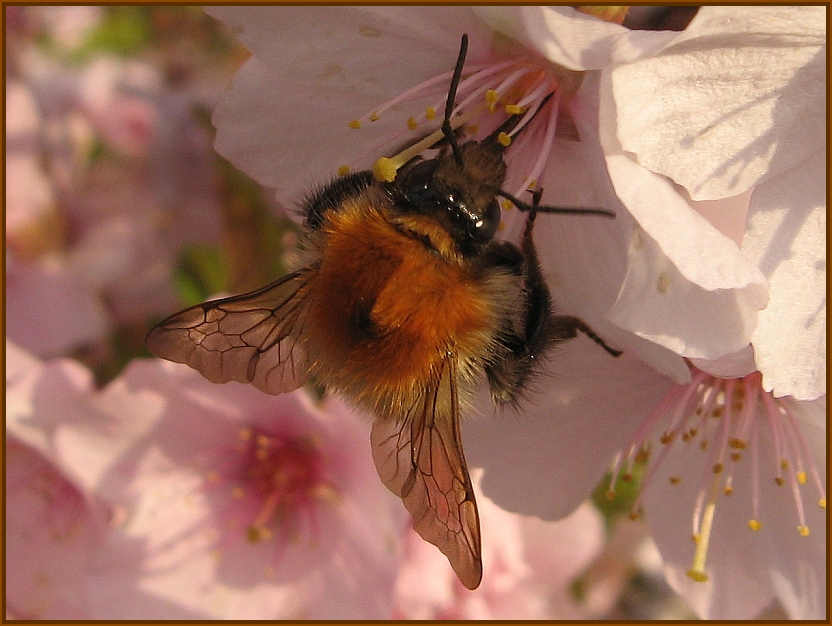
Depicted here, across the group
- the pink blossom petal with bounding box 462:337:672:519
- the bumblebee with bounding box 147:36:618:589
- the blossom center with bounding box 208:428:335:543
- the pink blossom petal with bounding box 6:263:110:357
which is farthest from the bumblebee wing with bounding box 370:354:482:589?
the pink blossom petal with bounding box 6:263:110:357

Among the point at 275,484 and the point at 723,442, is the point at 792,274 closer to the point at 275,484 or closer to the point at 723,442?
the point at 723,442

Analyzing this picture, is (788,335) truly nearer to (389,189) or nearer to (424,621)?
(389,189)

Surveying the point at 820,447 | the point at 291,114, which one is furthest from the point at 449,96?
the point at 820,447

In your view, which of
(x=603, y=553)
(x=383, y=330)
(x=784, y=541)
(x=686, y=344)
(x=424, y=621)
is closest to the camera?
(x=686, y=344)

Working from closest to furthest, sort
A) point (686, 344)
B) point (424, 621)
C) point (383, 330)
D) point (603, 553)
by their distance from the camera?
1. point (686, 344)
2. point (383, 330)
3. point (424, 621)
4. point (603, 553)

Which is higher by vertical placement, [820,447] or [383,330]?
[383,330]

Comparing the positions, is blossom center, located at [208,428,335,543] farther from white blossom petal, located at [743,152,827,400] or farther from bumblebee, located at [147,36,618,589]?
white blossom petal, located at [743,152,827,400]

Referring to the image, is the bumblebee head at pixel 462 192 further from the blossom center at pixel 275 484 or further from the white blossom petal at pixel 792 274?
the blossom center at pixel 275 484

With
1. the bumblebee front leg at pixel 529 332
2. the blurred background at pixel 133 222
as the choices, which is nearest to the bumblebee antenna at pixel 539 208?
the bumblebee front leg at pixel 529 332
